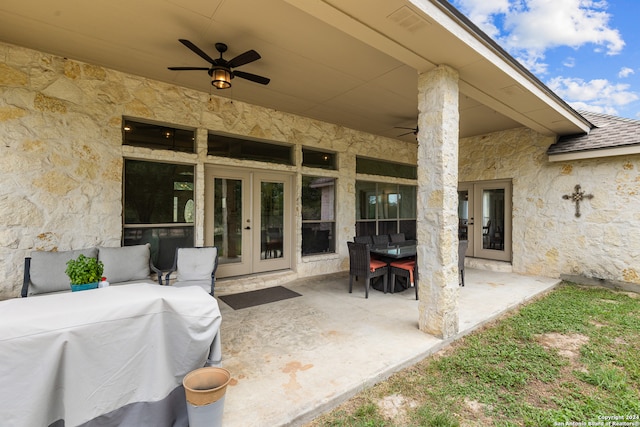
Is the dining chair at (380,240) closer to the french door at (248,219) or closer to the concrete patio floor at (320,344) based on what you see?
the concrete patio floor at (320,344)

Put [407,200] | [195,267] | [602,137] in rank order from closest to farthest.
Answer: [195,267] < [602,137] < [407,200]

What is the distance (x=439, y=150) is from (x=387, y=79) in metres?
1.65

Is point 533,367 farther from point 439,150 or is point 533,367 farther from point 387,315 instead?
point 439,150

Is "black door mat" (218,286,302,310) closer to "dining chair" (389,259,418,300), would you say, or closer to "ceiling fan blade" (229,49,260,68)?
"dining chair" (389,259,418,300)

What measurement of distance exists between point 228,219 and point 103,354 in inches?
140

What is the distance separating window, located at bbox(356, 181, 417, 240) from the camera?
6.62 m

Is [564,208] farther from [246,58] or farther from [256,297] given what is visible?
[246,58]

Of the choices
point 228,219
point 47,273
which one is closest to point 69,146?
point 47,273

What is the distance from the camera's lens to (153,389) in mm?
1582

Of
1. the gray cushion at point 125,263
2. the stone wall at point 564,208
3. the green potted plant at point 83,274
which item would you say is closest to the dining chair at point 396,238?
the stone wall at point 564,208

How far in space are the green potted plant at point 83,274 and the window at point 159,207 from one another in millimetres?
1610

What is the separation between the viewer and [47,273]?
3104 millimetres

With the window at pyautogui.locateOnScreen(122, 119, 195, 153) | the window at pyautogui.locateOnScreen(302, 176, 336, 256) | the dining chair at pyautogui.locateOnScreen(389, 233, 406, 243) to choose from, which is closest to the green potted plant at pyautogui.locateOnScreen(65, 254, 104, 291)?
the window at pyautogui.locateOnScreen(122, 119, 195, 153)

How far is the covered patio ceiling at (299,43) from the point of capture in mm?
2430
